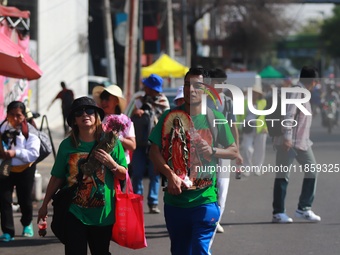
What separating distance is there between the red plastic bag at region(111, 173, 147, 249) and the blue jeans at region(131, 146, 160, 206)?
5.29 m

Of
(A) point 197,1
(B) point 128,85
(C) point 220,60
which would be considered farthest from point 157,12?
(B) point 128,85

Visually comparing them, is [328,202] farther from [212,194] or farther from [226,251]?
[212,194]

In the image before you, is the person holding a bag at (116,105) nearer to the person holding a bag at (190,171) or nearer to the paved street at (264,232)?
the paved street at (264,232)

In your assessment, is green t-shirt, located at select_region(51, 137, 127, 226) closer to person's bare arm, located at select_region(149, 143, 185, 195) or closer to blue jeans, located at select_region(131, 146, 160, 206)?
person's bare arm, located at select_region(149, 143, 185, 195)

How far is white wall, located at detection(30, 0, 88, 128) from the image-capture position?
102 feet

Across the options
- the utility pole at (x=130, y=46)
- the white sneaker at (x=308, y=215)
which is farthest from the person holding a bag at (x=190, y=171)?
the utility pole at (x=130, y=46)

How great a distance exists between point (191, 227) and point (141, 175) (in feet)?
18.9

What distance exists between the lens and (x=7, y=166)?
10266 millimetres

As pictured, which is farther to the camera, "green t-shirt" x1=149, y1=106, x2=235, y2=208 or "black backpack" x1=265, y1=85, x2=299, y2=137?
"black backpack" x1=265, y1=85, x2=299, y2=137

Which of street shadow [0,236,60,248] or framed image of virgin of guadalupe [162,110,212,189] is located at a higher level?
framed image of virgin of guadalupe [162,110,212,189]

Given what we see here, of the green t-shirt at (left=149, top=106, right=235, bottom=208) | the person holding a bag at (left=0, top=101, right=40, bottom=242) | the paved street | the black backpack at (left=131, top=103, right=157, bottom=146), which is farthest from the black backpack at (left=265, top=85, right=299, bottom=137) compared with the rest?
the black backpack at (left=131, top=103, right=157, bottom=146)

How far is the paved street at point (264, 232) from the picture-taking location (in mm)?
9852

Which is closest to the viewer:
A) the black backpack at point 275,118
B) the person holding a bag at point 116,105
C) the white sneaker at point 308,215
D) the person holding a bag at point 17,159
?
the black backpack at point 275,118

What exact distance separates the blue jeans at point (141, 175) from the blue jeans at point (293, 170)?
5.79 feet
